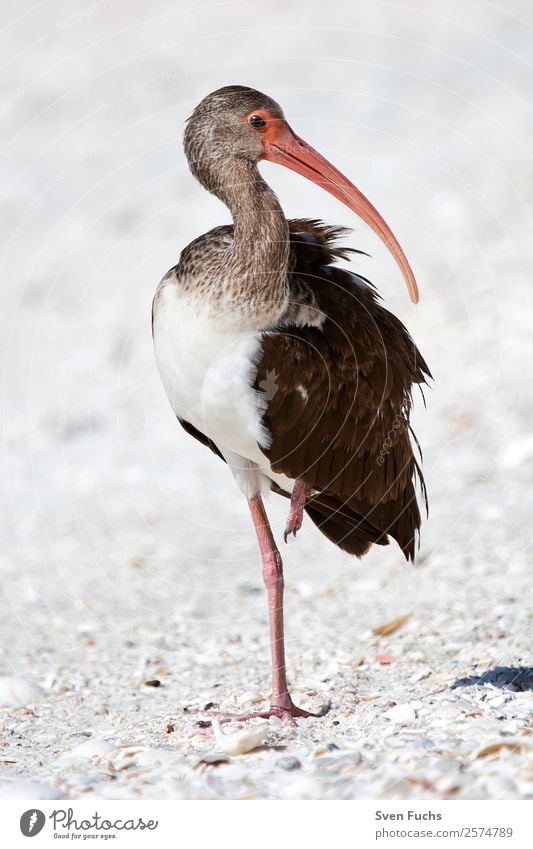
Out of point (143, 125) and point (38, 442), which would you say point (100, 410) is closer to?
point (38, 442)

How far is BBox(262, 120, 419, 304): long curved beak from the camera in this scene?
495 cm

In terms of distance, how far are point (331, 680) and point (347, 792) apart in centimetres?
173

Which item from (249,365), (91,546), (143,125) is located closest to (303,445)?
(249,365)

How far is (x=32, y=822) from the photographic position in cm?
410

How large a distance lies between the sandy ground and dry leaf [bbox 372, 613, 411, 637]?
0.19 ft

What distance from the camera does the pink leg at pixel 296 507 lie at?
5008 millimetres

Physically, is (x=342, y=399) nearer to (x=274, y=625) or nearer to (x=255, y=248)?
(x=255, y=248)

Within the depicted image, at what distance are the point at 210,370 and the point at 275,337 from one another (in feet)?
0.99

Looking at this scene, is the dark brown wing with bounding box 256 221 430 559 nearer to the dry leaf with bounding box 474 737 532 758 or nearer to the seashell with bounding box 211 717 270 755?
the seashell with bounding box 211 717 270 755

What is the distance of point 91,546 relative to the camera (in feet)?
27.2

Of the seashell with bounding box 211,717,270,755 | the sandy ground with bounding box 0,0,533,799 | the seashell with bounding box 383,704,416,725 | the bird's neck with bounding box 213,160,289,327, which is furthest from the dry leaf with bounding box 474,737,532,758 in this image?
the bird's neck with bounding box 213,160,289,327
